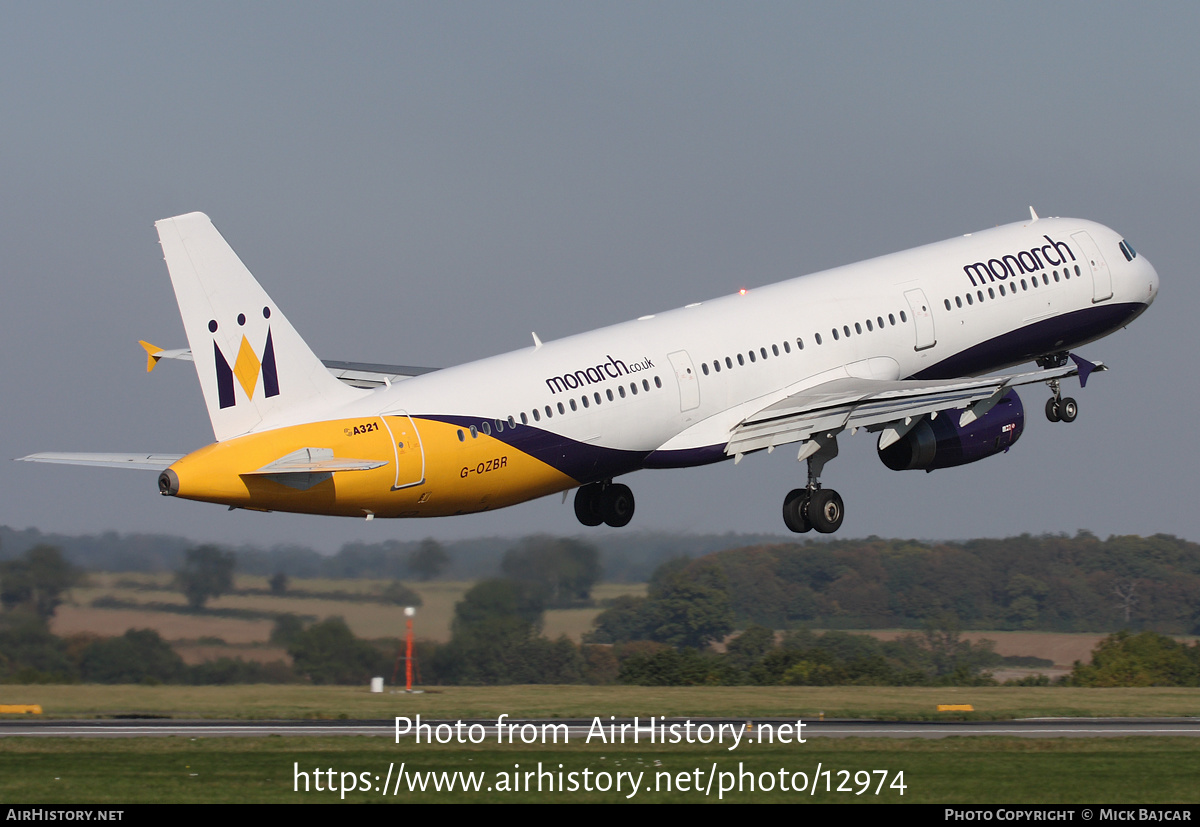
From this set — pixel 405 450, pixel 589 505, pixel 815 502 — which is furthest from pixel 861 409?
pixel 405 450

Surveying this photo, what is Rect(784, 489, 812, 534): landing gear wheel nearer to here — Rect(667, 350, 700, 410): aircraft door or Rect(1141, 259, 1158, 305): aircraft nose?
Rect(667, 350, 700, 410): aircraft door

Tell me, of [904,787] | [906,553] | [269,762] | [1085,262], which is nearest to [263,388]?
[269,762]

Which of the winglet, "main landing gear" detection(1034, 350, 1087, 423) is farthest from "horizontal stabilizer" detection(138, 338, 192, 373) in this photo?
"main landing gear" detection(1034, 350, 1087, 423)

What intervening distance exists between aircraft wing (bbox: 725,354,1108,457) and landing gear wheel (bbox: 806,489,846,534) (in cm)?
226

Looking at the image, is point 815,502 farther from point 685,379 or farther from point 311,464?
point 311,464

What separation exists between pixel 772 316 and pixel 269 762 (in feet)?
64.2

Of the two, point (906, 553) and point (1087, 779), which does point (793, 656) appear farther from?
point (1087, 779)

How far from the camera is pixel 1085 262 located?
53.5 m

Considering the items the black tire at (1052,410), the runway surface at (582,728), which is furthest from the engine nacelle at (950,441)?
the runway surface at (582,728)

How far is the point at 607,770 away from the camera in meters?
33.1

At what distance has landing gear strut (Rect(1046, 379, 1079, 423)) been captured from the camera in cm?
5469

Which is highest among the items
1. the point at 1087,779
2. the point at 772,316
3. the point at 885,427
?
the point at 772,316

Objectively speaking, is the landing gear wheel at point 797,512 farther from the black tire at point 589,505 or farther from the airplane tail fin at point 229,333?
the airplane tail fin at point 229,333

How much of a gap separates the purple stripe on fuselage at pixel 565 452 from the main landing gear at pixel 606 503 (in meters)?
4.24
